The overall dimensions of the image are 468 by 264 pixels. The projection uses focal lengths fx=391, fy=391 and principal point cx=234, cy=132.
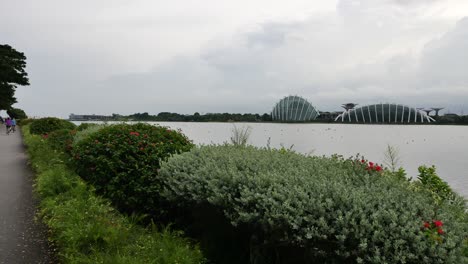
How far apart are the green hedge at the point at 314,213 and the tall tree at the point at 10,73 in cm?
5175

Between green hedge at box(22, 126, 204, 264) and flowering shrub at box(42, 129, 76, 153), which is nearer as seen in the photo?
green hedge at box(22, 126, 204, 264)

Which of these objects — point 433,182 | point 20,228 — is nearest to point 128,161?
point 20,228

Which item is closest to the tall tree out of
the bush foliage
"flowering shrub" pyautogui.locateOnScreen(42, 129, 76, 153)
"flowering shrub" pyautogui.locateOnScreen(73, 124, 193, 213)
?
the bush foliage

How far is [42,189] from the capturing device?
695 cm

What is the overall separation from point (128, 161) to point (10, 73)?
166 ft

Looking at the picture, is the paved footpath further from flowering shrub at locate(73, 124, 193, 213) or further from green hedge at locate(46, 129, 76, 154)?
green hedge at locate(46, 129, 76, 154)

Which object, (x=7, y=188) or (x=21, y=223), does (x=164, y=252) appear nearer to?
(x=21, y=223)

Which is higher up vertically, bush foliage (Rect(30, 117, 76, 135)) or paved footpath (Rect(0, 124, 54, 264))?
bush foliage (Rect(30, 117, 76, 135))

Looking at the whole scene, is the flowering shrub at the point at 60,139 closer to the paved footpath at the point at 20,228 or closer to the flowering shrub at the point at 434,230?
the paved footpath at the point at 20,228

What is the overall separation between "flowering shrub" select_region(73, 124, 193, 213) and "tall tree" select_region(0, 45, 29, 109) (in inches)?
1906

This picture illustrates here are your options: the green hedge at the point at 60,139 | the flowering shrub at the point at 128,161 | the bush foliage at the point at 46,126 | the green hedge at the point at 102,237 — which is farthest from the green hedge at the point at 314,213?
the bush foliage at the point at 46,126

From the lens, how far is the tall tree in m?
48.3

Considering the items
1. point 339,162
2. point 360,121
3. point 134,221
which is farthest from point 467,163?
point 360,121

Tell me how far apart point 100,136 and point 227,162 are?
3504 millimetres
